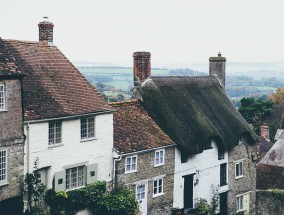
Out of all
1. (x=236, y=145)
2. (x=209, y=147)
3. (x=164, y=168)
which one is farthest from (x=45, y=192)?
(x=236, y=145)

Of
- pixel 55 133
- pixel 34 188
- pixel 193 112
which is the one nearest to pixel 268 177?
pixel 193 112

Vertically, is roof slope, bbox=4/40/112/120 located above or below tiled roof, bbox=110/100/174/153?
above

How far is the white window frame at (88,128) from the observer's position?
27142 mm

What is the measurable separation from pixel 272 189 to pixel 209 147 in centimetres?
831

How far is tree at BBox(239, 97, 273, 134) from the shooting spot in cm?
7906

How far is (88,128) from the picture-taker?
2747 centimetres

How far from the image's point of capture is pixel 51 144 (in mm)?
25188

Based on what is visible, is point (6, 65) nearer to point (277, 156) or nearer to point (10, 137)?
point (10, 137)

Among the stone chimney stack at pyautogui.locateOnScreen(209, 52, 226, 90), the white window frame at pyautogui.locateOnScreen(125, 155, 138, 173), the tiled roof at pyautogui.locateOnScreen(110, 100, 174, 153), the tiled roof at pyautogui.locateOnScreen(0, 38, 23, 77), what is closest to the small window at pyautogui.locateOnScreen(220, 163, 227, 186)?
the tiled roof at pyautogui.locateOnScreen(110, 100, 174, 153)

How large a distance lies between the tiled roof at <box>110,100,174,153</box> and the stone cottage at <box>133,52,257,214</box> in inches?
25.1

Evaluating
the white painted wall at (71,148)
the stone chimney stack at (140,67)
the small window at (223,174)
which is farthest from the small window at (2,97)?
the small window at (223,174)

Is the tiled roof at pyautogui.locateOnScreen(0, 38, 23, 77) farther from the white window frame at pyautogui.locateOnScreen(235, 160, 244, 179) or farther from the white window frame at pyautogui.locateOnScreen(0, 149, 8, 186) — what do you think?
the white window frame at pyautogui.locateOnScreen(235, 160, 244, 179)

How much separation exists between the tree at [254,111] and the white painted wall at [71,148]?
175 ft

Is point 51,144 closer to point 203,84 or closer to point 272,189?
point 203,84
